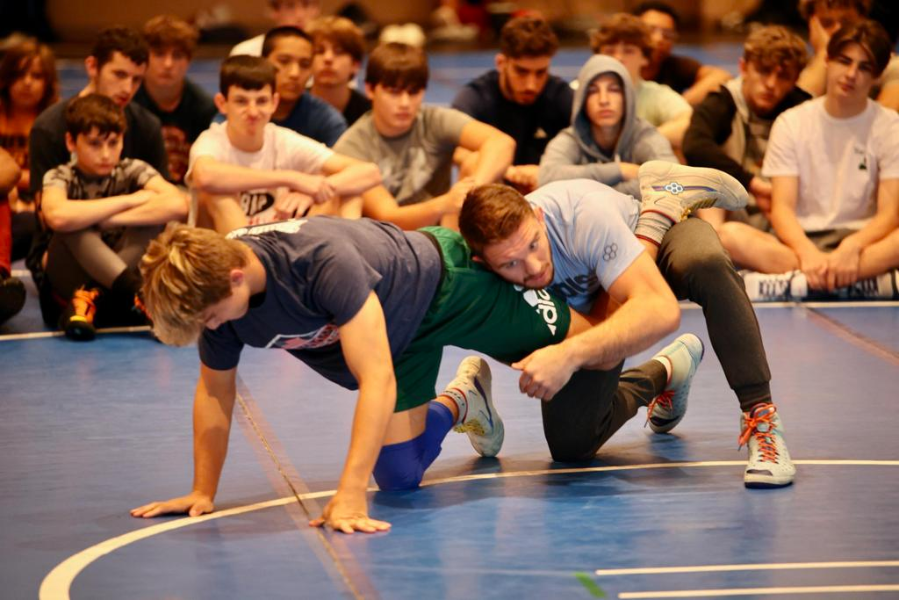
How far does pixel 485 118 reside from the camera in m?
8.06

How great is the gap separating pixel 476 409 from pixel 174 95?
4139 millimetres

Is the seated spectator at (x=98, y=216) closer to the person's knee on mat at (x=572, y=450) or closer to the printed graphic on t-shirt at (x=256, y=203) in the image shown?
the printed graphic on t-shirt at (x=256, y=203)

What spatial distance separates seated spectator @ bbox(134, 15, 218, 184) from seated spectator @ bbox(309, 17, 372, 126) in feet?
2.18

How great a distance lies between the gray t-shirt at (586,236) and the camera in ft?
13.8

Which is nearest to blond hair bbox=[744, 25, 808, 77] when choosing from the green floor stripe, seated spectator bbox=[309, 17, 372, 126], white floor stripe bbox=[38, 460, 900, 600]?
seated spectator bbox=[309, 17, 372, 126]

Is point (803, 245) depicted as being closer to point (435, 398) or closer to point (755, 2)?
point (435, 398)

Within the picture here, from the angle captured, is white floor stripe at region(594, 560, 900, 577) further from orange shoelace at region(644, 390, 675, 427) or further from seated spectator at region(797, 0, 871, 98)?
seated spectator at region(797, 0, 871, 98)

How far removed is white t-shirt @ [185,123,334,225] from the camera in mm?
6895

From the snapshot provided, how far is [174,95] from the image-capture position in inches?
316

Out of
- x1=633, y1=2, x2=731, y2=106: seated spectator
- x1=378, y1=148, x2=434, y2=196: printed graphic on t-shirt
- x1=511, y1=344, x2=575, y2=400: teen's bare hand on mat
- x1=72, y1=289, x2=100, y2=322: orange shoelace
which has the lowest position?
x1=72, y1=289, x2=100, y2=322: orange shoelace

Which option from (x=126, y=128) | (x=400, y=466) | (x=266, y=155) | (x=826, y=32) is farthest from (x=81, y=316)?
(x=826, y=32)

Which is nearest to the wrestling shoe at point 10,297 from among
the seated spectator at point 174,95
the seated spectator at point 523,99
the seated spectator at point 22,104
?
the seated spectator at point 22,104

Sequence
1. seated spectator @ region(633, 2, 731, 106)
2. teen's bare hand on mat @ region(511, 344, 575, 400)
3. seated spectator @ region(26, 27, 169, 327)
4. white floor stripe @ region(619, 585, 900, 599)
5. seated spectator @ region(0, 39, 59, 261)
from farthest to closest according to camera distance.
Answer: seated spectator @ region(633, 2, 731, 106) < seated spectator @ region(0, 39, 59, 261) < seated spectator @ region(26, 27, 169, 327) < teen's bare hand on mat @ region(511, 344, 575, 400) < white floor stripe @ region(619, 585, 900, 599)

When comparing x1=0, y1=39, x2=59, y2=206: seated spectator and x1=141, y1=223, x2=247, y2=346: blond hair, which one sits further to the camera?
x1=0, y1=39, x2=59, y2=206: seated spectator
